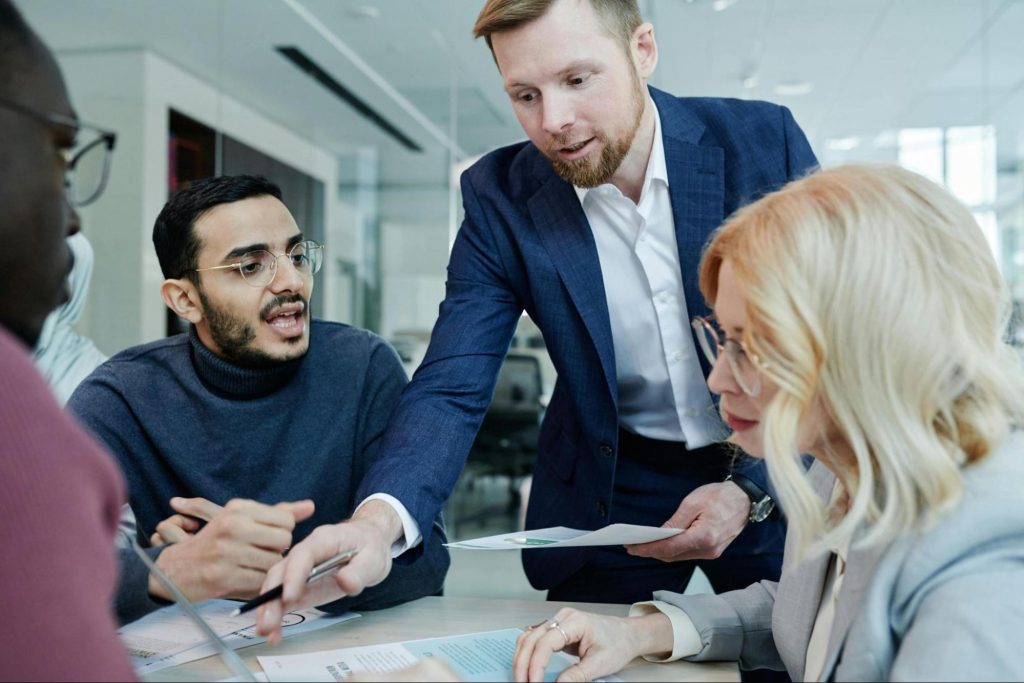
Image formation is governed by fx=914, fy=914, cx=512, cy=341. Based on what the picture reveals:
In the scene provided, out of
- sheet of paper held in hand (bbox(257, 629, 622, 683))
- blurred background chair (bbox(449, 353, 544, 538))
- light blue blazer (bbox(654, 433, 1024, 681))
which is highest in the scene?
light blue blazer (bbox(654, 433, 1024, 681))

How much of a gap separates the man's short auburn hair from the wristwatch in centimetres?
77

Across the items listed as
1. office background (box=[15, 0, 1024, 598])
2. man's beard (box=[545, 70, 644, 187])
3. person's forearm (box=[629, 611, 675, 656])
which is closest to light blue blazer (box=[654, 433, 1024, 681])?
person's forearm (box=[629, 611, 675, 656])

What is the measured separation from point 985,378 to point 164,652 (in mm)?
1050

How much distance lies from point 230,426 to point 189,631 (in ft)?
1.70

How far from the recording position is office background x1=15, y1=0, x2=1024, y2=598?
3533 mm

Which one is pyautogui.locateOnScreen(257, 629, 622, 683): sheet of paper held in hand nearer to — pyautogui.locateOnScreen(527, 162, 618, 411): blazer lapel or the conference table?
the conference table

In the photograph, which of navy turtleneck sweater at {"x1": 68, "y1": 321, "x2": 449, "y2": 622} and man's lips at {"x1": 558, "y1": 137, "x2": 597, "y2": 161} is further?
navy turtleneck sweater at {"x1": 68, "y1": 321, "x2": 449, "y2": 622}

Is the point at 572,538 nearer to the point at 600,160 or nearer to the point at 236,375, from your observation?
the point at 600,160

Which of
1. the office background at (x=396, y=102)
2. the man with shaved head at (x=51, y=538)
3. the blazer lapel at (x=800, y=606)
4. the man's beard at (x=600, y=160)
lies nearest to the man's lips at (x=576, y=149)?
the man's beard at (x=600, y=160)

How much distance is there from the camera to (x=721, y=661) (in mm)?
1216

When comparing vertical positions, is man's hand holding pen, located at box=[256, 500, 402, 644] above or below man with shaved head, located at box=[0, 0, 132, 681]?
below

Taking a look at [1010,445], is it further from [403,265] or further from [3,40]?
[403,265]

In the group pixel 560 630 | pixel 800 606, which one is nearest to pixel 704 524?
pixel 800 606

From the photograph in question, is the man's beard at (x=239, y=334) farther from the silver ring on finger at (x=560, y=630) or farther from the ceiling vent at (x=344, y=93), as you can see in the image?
the ceiling vent at (x=344, y=93)
